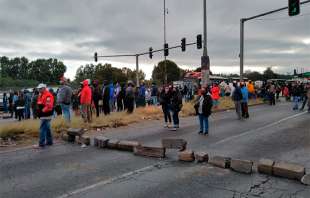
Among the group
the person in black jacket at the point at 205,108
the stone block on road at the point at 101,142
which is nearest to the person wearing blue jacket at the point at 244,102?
the person in black jacket at the point at 205,108

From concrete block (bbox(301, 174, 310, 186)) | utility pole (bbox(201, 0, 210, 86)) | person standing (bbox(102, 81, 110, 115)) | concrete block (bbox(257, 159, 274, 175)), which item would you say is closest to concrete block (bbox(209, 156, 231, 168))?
concrete block (bbox(257, 159, 274, 175))

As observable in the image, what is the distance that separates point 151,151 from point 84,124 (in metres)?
6.28

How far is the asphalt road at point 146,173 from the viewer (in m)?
6.47

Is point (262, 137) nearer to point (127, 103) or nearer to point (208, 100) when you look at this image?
point (208, 100)

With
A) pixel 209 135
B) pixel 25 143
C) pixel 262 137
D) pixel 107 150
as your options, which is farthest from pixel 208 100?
pixel 25 143

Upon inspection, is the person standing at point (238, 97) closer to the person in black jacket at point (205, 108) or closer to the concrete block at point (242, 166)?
the person in black jacket at point (205, 108)

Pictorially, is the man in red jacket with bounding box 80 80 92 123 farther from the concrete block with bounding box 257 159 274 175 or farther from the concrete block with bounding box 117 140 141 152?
the concrete block with bounding box 257 159 274 175

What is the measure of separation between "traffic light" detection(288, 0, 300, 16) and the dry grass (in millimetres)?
7247

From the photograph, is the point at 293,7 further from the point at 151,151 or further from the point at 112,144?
the point at 151,151

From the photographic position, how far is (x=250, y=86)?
31.8m

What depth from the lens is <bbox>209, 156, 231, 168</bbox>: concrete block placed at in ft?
26.4

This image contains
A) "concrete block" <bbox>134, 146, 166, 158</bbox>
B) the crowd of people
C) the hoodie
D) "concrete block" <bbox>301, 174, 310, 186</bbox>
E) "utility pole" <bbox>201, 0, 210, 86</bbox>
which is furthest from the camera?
"utility pole" <bbox>201, 0, 210, 86</bbox>

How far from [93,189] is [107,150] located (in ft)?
12.2

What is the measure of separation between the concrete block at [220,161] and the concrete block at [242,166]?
14cm
